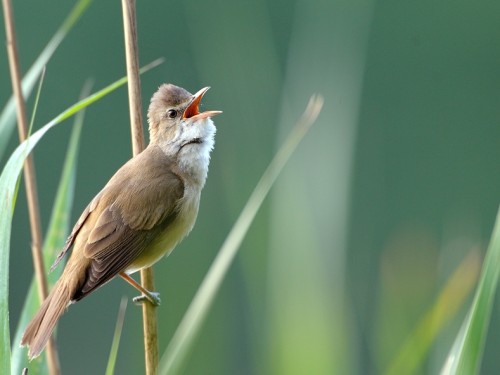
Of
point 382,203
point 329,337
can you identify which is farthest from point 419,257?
point 382,203

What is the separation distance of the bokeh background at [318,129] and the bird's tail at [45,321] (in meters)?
0.21

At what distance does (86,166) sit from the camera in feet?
27.6

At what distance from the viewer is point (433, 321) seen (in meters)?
2.28

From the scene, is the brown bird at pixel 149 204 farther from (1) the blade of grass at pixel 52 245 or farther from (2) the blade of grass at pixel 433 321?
(2) the blade of grass at pixel 433 321

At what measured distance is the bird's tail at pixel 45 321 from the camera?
8.18ft

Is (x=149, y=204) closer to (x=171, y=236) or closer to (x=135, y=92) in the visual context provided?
(x=171, y=236)

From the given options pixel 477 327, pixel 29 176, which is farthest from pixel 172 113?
pixel 477 327

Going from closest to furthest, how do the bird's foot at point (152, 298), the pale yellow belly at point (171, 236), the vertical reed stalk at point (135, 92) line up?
the vertical reed stalk at point (135, 92) < the bird's foot at point (152, 298) < the pale yellow belly at point (171, 236)

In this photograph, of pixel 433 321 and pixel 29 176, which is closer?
pixel 433 321

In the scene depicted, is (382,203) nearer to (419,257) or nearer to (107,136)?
(107,136)

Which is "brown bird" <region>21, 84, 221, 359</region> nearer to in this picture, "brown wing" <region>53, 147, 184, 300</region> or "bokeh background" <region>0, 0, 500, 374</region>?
"brown wing" <region>53, 147, 184, 300</region>

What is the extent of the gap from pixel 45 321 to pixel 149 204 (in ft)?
2.33

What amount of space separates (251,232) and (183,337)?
1.39 feet

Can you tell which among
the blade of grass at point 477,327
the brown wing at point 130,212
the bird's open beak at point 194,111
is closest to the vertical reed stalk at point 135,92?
the brown wing at point 130,212
